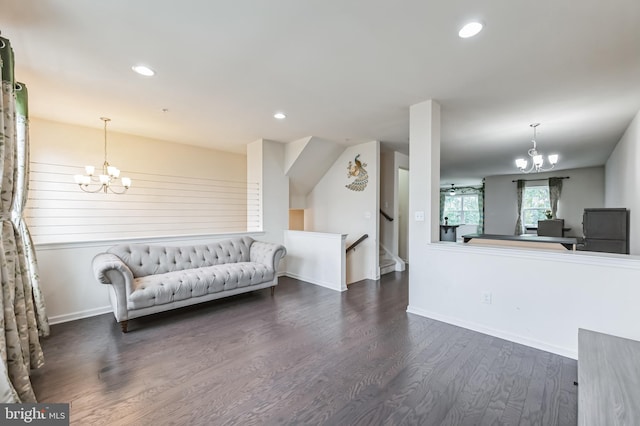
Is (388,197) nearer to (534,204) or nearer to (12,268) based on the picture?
(12,268)

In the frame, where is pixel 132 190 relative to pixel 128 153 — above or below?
below

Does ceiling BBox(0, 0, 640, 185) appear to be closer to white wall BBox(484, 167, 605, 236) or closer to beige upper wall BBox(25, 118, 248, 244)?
beige upper wall BBox(25, 118, 248, 244)

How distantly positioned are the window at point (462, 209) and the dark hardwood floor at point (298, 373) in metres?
9.47

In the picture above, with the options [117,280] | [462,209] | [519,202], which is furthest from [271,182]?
[462,209]

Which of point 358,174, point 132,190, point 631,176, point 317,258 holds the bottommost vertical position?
point 317,258

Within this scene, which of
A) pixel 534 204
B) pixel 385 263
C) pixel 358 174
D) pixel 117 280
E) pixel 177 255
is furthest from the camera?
pixel 534 204

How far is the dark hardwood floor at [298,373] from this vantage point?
1.76 metres

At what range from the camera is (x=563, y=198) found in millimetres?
8211

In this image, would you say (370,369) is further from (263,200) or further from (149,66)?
(263,200)

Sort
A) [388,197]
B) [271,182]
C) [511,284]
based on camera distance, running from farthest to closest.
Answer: [388,197]
[271,182]
[511,284]

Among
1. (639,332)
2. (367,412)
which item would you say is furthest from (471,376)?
(639,332)

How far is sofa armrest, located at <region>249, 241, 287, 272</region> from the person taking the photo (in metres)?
4.12

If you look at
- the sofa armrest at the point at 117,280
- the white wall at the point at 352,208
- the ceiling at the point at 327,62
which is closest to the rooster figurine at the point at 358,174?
the white wall at the point at 352,208

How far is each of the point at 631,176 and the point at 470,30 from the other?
4088mm
